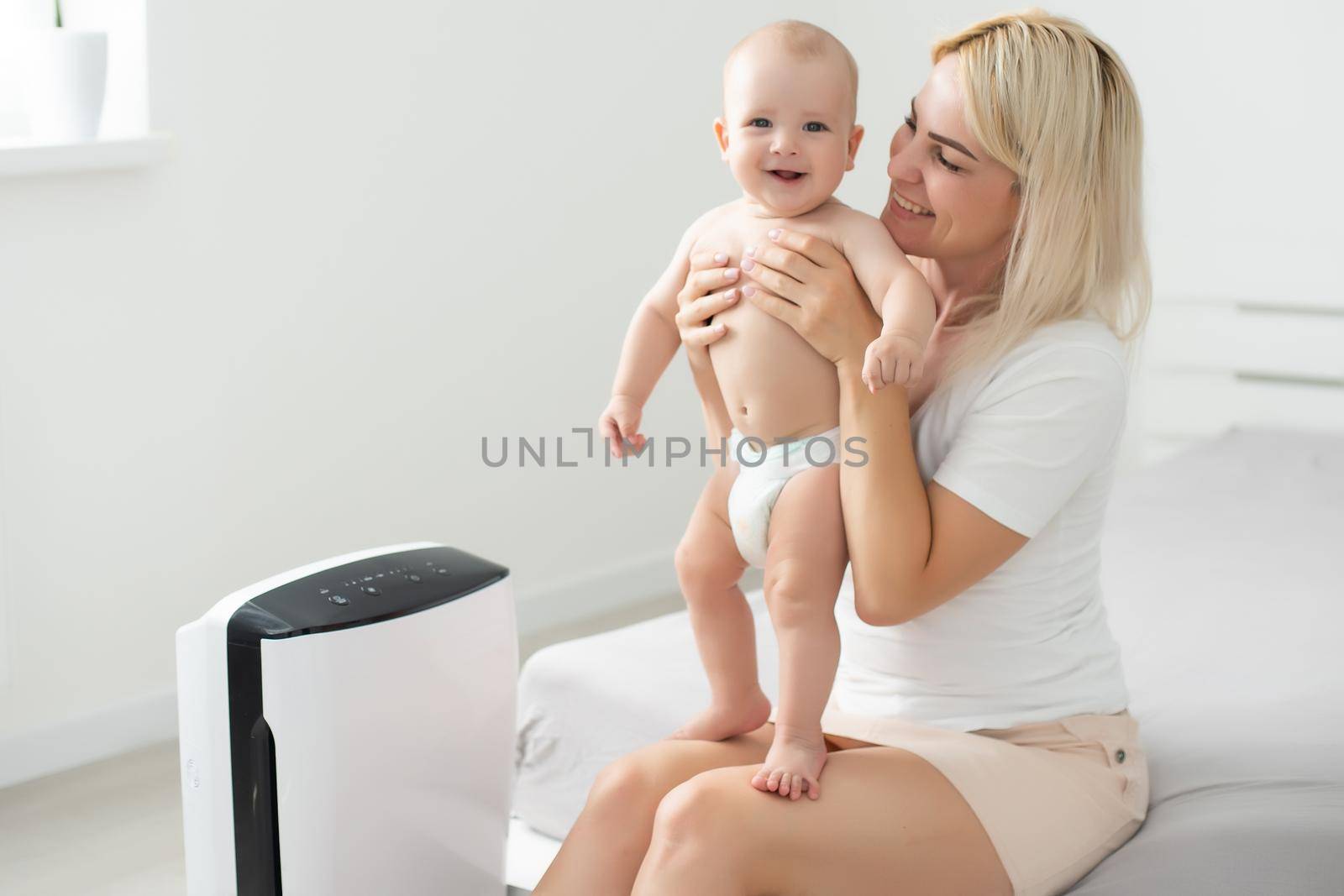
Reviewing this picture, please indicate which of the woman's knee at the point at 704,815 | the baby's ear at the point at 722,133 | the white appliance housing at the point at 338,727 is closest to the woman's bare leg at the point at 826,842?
the woman's knee at the point at 704,815

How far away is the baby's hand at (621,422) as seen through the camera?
1515mm

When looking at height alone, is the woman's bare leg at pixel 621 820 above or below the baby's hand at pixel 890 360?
below

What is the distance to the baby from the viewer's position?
1308 mm

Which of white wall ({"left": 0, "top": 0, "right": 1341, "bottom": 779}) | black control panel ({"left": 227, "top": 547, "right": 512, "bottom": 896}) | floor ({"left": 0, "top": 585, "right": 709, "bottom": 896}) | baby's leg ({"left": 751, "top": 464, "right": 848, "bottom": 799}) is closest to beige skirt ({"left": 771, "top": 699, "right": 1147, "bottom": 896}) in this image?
baby's leg ({"left": 751, "top": 464, "right": 848, "bottom": 799})

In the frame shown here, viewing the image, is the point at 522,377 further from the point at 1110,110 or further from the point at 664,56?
the point at 1110,110

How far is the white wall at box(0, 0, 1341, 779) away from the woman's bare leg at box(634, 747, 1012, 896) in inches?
62.0

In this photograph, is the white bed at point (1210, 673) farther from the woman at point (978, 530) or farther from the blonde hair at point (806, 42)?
the blonde hair at point (806, 42)

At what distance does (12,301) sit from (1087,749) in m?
1.84

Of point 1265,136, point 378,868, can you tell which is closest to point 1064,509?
point 378,868

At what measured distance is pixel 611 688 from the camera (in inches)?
69.9

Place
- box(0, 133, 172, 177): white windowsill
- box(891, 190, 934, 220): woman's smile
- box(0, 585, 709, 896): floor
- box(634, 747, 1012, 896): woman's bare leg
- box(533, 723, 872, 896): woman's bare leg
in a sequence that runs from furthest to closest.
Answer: box(0, 133, 172, 177): white windowsill < box(0, 585, 709, 896): floor < box(891, 190, 934, 220): woman's smile < box(533, 723, 872, 896): woman's bare leg < box(634, 747, 1012, 896): woman's bare leg

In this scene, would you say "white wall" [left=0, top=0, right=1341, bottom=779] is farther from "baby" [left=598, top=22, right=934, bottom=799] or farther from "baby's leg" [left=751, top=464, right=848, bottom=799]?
"baby's leg" [left=751, top=464, right=848, bottom=799]

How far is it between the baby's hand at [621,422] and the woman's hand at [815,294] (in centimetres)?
19

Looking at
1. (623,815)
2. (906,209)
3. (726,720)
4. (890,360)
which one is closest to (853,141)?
(906,209)
